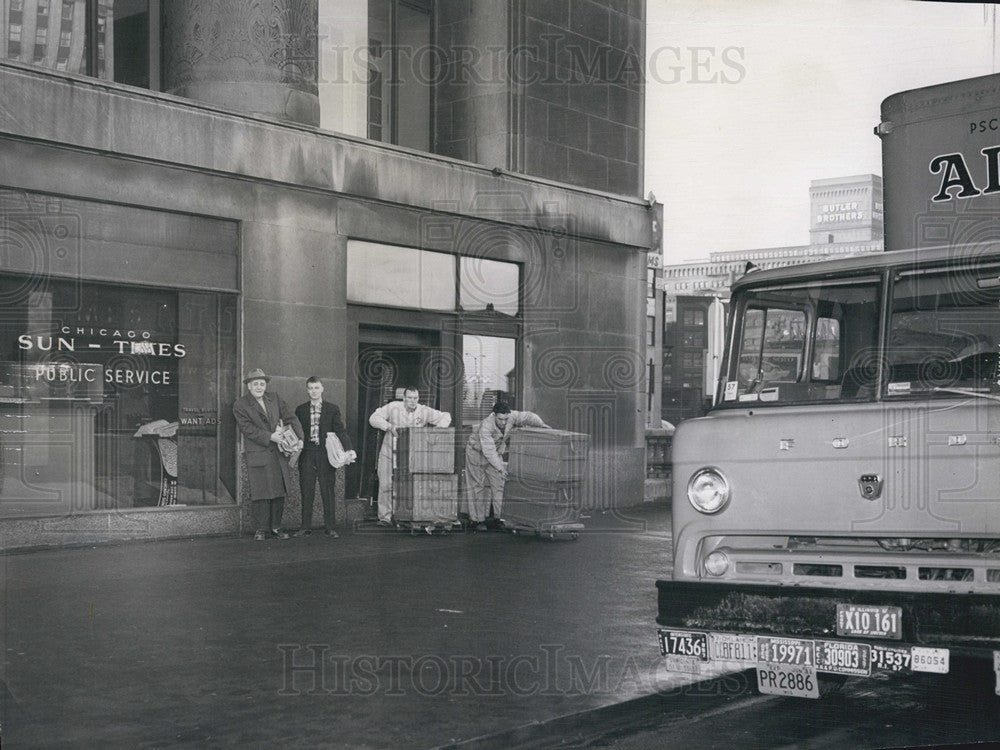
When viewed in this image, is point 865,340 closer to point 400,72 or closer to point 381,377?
point 381,377

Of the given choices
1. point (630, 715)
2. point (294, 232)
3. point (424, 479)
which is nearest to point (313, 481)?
point (424, 479)

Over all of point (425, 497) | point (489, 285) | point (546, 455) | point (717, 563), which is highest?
point (489, 285)

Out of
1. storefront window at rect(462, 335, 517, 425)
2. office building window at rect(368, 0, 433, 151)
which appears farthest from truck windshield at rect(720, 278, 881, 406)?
office building window at rect(368, 0, 433, 151)

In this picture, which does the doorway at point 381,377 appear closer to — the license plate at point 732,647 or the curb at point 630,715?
the curb at point 630,715

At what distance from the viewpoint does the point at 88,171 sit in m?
13.3

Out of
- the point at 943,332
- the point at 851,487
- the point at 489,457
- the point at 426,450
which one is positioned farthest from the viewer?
the point at 489,457

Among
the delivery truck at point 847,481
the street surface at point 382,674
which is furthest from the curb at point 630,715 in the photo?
the delivery truck at point 847,481

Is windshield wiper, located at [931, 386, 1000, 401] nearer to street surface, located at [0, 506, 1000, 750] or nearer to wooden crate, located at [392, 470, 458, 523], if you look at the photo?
street surface, located at [0, 506, 1000, 750]

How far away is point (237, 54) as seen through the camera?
15.1m

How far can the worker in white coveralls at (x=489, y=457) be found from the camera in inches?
595

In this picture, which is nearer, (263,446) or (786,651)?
(786,651)

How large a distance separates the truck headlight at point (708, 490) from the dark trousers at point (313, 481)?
27.2 ft

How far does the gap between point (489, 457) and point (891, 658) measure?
9263 mm

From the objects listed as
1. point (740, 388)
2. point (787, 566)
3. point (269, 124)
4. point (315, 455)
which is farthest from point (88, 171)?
point (787, 566)
